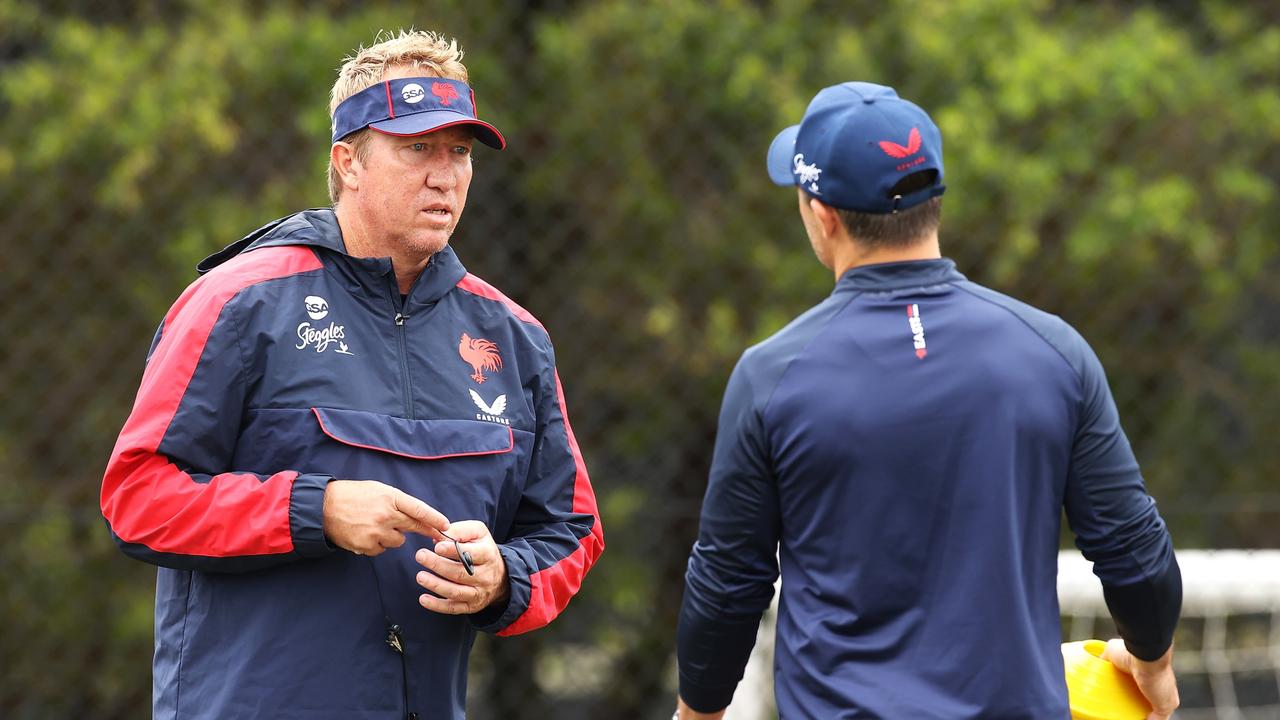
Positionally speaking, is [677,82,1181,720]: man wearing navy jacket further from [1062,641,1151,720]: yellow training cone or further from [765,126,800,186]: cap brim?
[1062,641,1151,720]: yellow training cone

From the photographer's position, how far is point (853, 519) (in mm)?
2049

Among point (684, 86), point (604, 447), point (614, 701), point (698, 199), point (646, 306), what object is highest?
point (684, 86)

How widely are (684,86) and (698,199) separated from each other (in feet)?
1.51

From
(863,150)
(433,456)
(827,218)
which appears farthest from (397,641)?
(863,150)

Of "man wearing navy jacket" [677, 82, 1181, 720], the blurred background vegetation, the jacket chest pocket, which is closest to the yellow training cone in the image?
"man wearing navy jacket" [677, 82, 1181, 720]

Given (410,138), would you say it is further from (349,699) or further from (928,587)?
(928,587)

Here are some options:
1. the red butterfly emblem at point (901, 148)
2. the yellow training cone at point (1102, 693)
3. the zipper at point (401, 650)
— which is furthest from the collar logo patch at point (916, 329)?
the zipper at point (401, 650)

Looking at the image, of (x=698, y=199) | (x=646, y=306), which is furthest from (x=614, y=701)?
(x=698, y=199)

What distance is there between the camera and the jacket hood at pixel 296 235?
2443 millimetres

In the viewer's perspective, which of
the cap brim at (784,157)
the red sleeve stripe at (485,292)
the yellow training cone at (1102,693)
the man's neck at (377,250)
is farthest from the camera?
the red sleeve stripe at (485,292)

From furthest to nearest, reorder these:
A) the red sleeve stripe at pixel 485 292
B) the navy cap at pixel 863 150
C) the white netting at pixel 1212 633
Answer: the white netting at pixel 1212 633, the red sleeve stripe at pixel 485 292, the navy cap at pixel 863 150

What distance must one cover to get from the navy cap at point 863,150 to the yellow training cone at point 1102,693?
0.88 meters

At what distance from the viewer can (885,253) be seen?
7.08 ft

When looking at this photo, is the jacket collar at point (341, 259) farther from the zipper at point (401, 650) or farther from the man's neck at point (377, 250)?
the zipper at point (401, 650)
